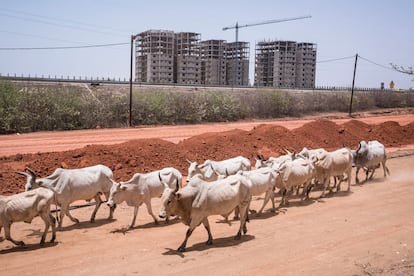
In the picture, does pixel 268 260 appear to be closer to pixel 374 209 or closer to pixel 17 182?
pixel 374 209

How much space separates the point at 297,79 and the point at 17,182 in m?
99.0

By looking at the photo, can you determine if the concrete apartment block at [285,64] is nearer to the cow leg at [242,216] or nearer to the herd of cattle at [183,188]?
the herd of cattle at [183,188]

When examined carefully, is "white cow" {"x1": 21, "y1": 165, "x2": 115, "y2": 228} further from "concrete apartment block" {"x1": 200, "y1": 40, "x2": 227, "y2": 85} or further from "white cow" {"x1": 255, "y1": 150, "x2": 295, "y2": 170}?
"concrete apartment block" {"x1": 200, "y1": 40, "x2": 227, "y2": 85}

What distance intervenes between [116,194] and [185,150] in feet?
27.7

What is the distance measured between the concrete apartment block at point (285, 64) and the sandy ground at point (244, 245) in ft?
308

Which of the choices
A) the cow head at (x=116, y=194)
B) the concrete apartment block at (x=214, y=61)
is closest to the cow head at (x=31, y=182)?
the cow head at (x=116, y=194)

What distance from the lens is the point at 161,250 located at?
10.4 m

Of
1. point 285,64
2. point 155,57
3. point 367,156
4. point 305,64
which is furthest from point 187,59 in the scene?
point 367,156

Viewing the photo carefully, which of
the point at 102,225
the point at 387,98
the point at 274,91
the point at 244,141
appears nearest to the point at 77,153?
the point at 102,225

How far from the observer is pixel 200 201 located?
10484mm

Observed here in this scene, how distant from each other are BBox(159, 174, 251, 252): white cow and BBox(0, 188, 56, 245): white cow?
2811mm

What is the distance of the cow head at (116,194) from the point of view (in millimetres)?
Result: 12453

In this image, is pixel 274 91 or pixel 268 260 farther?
pixel 274 91

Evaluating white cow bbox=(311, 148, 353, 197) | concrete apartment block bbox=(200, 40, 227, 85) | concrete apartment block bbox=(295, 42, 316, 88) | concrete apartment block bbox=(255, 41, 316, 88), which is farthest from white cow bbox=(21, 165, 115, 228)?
concrete apartment block bbox=(295, 42, 316, 88)
